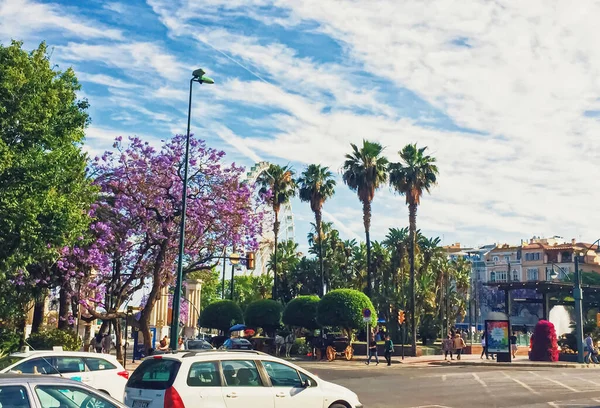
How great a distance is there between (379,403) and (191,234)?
14386 millimetres

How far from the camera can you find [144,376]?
29.8 feet

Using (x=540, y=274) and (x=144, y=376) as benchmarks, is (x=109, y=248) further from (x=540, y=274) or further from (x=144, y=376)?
(x=540, y=274)

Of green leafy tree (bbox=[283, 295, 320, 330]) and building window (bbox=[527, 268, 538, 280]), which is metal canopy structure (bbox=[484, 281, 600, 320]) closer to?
green leafy tree (bbox=[283, 295, 320, 330])

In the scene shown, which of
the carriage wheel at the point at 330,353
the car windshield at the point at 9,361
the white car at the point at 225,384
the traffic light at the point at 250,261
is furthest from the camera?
the carriage wheel at the point at 330,353

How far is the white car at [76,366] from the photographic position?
40.8 feet

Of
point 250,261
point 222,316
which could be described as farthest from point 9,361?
point 222,316

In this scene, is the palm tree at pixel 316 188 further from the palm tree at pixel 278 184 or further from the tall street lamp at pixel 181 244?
the tall street lamp at pixel 181 244

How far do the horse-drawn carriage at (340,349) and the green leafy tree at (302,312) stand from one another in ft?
8.88

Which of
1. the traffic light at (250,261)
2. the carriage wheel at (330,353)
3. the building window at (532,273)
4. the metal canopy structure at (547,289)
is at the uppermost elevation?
the building window at (532,273)

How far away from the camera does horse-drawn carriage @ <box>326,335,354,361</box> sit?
3732cm

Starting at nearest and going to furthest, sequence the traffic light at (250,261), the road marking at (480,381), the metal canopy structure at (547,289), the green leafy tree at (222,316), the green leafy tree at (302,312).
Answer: the road marking at (480,381) → the traffic light at (250,261) → the metal canopy structure at (547,289) → the green leafy tree at (302,312) → the green leafy tree at (222,316)

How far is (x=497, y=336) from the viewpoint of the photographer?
35.3m

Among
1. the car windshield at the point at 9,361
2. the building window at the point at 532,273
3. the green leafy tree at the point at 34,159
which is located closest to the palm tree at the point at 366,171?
the green leafy tree at the point at 34,159

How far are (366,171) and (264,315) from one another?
13.4 metres
